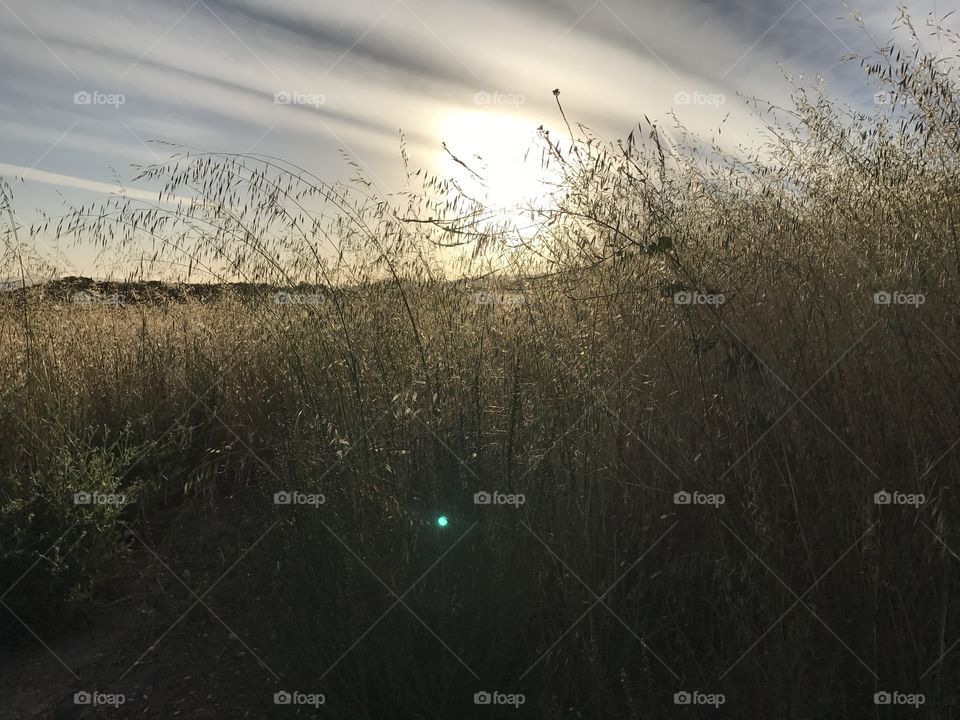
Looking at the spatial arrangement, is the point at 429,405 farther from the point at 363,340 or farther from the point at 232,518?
the point at 232,518

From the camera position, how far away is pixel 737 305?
332cm

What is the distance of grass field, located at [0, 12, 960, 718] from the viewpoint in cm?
211

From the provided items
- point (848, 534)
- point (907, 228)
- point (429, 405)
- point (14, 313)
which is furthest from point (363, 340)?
point (14, 313)

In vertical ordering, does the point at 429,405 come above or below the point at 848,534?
above

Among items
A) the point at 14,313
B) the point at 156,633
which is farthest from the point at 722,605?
the point at 14,313

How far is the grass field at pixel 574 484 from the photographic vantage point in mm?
2105

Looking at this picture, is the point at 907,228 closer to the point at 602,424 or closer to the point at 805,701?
the point at 602,424

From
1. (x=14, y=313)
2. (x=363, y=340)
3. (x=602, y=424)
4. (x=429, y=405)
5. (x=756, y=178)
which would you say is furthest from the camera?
(x=14, y=313)

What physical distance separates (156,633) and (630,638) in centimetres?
185

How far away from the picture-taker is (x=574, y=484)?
101 inches

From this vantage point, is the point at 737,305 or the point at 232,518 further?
the point at 232,518

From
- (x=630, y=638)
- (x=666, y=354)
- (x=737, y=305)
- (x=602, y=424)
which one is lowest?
(x=630, y=638)

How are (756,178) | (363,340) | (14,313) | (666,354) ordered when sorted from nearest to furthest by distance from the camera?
(363,340) → (666,354) → (756,178) → (14,313)

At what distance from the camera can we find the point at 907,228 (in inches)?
116
